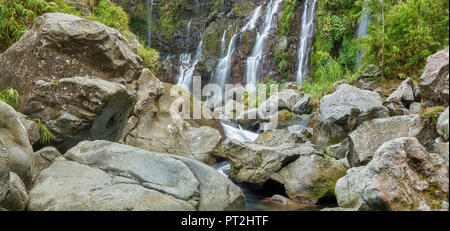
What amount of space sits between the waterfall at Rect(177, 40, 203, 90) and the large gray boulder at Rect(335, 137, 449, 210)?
70.4ft

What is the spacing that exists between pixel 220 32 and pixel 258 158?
20009 mm

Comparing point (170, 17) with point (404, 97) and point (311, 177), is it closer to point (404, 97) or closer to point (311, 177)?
point (404, 97)

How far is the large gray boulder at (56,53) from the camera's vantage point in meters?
6.54

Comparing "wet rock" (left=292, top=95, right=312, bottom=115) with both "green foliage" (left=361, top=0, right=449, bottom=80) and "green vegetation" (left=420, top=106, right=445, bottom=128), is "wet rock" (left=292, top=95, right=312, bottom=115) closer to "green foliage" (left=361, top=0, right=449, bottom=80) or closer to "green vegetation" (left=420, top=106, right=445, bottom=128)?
"green foliage" (left=361, top=0, right=449, bottom=80)

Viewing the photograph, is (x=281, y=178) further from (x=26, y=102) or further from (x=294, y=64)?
(x=294, y=64)

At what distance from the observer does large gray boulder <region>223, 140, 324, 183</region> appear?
283 inches

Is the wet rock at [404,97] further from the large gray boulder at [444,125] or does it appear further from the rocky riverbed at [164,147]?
the large gray boulder at [444,125]

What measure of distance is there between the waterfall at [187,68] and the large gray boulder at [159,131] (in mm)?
15416

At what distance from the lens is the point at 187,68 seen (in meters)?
26.4

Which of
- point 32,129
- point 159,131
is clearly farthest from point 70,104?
point 159,131

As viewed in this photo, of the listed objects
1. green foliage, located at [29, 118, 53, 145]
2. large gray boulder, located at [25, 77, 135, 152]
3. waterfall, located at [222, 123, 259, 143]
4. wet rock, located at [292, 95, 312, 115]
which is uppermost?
large gray boulder, located at [25, 77, 135, 152]

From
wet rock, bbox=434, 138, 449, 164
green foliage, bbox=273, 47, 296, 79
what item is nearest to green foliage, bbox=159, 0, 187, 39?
green foliage, bbox=273, 47, 296, 79

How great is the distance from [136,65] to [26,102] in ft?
8.24

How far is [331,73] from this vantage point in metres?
18.0
